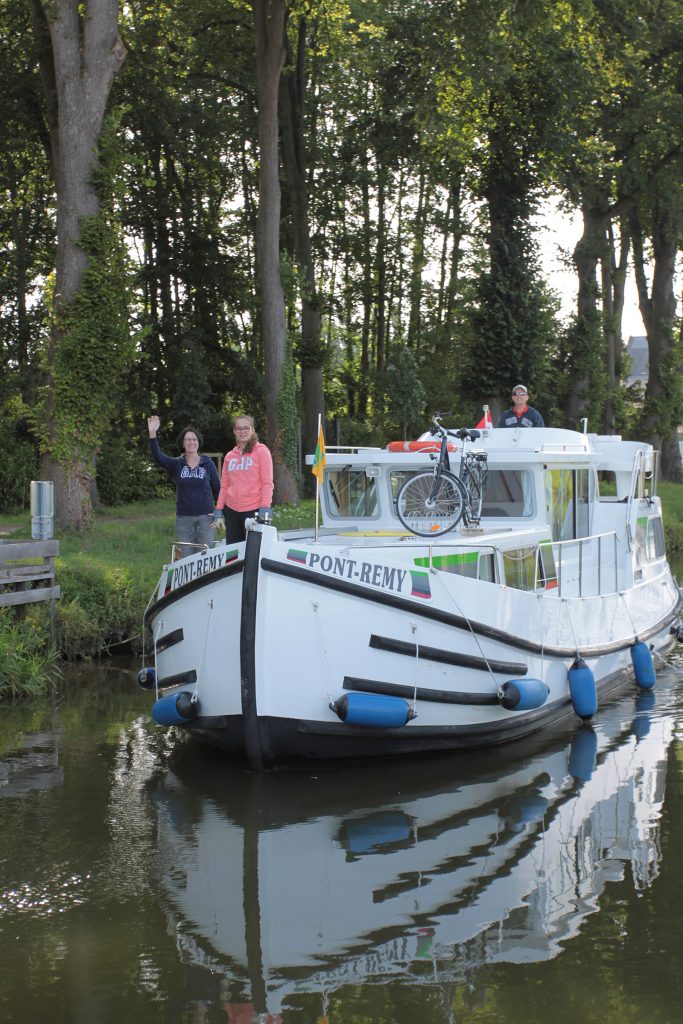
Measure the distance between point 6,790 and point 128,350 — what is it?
410 inches

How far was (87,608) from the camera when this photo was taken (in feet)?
47.3

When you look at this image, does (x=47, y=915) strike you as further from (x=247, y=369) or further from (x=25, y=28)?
(x=247, y=369)

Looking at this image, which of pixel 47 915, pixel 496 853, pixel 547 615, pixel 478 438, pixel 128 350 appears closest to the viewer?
pixel 47 915

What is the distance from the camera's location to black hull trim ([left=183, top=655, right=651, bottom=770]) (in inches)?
361

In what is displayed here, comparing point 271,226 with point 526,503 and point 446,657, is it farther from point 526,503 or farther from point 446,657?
point 446,657

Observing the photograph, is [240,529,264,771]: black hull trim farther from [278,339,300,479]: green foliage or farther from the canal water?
[278,339,300,479]: green foliage

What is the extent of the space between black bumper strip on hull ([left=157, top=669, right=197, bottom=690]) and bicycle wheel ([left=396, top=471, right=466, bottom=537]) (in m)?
2.96

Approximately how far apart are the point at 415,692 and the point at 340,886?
2.40 meters

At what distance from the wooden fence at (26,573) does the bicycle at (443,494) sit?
4.24m

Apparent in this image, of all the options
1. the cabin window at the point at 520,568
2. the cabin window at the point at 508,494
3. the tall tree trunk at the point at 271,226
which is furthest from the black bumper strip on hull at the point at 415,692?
the tall tree trunk at the point at 271,226

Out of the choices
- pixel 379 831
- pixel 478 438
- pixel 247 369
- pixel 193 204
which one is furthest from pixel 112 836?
pixel 193 204

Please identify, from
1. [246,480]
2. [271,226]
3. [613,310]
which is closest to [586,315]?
[613,310]

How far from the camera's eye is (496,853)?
7871 millimetres

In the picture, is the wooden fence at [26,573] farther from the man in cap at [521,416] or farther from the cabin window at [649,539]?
the cabin window at [649,539]
